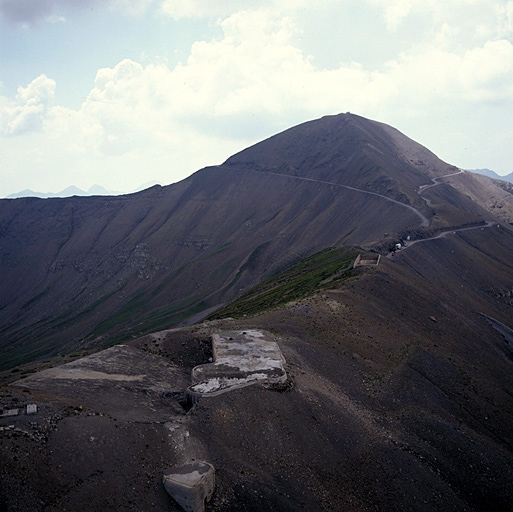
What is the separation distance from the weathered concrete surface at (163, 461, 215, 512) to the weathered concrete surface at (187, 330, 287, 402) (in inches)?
234

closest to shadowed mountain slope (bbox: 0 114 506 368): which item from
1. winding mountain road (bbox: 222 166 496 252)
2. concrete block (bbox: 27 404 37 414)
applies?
winding mountain road (bbox: 222 166 496 252)

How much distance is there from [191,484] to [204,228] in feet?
388

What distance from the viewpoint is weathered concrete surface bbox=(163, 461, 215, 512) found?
19.8 metres

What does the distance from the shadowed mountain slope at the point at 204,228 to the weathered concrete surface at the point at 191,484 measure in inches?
2335

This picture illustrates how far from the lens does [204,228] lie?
13625 cm

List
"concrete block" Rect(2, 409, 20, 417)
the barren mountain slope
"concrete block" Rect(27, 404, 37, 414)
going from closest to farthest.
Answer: the barren mountain slope < "concrete block" Rect(2, 409, 20, 417) < "concrete block" Rect(27, 404, 37, 414)

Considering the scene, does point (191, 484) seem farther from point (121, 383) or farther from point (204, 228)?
point (204, 228)

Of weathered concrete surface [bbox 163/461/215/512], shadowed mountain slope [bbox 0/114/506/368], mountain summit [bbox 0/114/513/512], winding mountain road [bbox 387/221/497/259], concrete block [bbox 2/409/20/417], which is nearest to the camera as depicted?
weathered concrete surface [bbox 163/461/215/512]

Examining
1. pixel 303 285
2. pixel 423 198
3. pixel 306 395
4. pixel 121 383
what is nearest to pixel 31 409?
pixel 121 383

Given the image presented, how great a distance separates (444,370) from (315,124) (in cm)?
13524

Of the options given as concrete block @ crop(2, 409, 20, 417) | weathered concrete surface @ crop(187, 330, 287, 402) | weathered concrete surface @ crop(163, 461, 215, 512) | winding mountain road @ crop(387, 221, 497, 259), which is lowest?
weathered concrete surface @ crop(163, 461, 215, 512)

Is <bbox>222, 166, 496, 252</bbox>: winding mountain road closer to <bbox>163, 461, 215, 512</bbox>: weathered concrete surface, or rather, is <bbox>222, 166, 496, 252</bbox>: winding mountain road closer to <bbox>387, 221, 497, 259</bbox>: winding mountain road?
<bbox>387, 221, 497, 259</bbox>: winding mountain road

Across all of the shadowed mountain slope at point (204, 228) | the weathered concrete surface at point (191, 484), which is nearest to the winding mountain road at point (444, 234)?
the shadowed mountain slope at point (204, 228)

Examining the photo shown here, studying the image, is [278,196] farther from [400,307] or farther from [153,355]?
[153,355]
